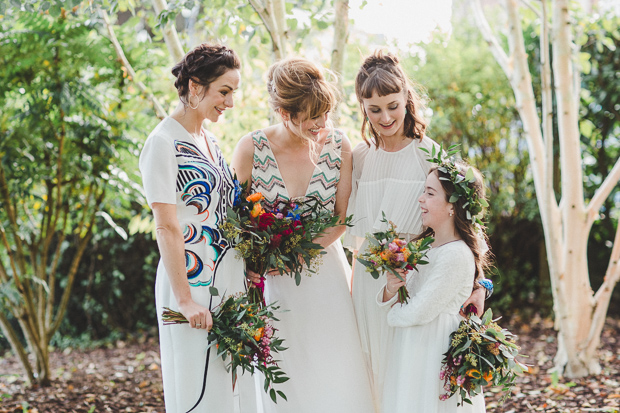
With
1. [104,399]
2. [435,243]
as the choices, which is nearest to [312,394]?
[435,243]

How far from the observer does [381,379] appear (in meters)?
2.91

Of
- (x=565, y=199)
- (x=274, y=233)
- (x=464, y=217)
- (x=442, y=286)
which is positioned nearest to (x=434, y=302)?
(x=442, y=286)

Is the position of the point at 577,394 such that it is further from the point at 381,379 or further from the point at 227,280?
the point at 227,280

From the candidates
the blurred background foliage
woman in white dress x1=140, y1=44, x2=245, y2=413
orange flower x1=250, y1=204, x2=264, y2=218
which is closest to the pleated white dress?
orange flower x1=250, y1=204, x2=264, y2=218

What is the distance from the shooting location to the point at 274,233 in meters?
2.71

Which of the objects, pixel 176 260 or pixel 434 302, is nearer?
pixel 176 260

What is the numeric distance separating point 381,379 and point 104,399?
254 centimetres

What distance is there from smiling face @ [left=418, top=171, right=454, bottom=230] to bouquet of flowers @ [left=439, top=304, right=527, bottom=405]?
462mm

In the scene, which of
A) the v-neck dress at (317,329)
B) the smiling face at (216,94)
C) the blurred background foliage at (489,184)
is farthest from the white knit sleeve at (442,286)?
the blurred background foliage at (489,184)

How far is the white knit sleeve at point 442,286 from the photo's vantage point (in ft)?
8.60

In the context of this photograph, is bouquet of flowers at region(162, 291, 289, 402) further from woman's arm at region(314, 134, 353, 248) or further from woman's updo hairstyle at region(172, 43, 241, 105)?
woman's updo hairstyle at region(172, 43, 241, 105)

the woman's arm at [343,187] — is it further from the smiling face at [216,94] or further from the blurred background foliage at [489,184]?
the blurred background foliage at [489,184]

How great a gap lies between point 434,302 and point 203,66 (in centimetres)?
140

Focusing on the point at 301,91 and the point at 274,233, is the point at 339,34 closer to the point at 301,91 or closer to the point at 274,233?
the point at 301,91
